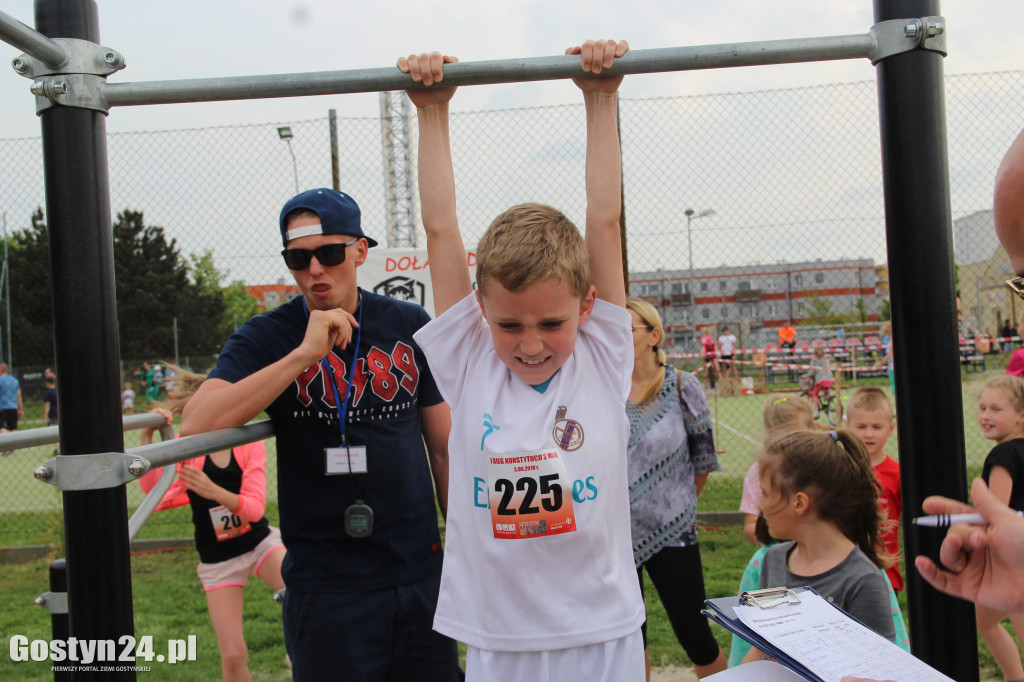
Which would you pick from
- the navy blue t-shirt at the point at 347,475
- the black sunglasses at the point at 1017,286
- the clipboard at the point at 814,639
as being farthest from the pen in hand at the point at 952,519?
the navy blue t-shirt at the point at 347,475

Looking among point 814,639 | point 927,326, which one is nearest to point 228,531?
point 814,639

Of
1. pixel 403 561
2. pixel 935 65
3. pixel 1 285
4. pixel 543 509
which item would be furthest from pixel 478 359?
pixel 1 285

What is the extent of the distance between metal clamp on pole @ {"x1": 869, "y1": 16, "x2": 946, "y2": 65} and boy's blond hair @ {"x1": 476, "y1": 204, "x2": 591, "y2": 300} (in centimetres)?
75

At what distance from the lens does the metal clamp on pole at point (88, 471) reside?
1.52m

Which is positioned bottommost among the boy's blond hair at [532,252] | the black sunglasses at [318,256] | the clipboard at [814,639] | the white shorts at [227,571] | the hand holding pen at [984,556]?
the white shorts at [227,571]

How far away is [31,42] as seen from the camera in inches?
57.2

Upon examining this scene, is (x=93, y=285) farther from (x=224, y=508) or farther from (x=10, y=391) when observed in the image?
(x=10, y=391)

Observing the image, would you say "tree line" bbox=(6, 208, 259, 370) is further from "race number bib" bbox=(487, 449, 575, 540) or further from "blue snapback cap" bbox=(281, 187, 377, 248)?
"race number bib" bbox=(487, 449, 575, 540)

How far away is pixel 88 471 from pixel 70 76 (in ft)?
2.54

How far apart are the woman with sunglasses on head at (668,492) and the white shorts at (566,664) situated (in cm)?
171

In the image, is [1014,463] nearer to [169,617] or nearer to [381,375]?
[381,375]

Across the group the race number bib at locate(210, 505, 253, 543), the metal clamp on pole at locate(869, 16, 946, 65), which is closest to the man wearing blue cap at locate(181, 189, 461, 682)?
the metal clamp on pole at locate(869, 16, 946, 65)

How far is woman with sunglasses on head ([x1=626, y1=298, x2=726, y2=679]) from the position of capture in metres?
3.19

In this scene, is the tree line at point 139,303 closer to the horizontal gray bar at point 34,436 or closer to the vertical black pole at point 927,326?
the horizontal gray bar at point 34,436
